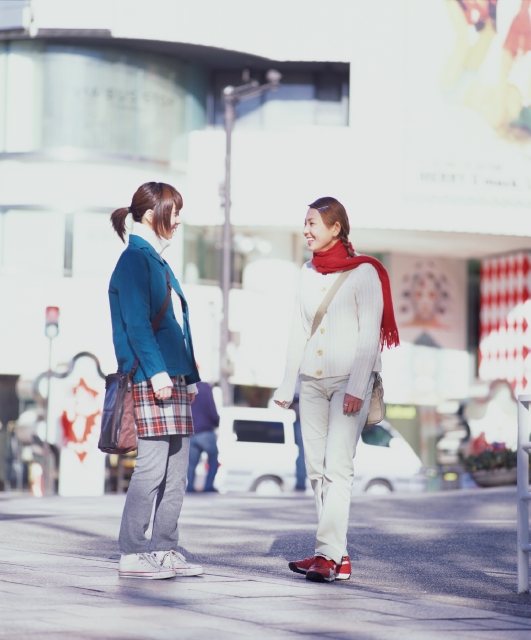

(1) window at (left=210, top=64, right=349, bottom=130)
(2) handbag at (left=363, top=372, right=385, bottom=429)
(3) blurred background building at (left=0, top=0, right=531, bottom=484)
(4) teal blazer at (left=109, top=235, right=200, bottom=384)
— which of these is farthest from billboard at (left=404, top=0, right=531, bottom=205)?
(4) teal blazer at (left=109, top=235, right=200, bottom=384)

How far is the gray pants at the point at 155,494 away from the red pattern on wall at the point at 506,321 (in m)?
28.0

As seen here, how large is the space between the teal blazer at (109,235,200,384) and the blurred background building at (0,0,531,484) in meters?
22.6

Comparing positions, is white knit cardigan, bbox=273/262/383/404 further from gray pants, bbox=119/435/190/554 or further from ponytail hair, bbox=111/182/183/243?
ponytail hair, bbox=111/182/183/243

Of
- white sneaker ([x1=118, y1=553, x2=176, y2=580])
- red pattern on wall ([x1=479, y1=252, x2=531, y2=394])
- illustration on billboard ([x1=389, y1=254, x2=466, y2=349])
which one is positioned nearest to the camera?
white sneaker ([x1=118, y1=553, x2=176, y2=580])

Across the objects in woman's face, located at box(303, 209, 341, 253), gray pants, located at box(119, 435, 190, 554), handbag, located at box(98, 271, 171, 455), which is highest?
woman's face, located at box(303, 209, 341, 253)

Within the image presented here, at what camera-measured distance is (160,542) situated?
630 centimetres

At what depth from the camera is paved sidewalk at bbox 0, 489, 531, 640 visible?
4.64 meters

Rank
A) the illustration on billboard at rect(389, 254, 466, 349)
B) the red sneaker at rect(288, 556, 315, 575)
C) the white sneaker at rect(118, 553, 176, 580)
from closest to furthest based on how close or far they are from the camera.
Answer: the white sneaker at rect(118, 553, 176, 580) → the red sneaker at rect(288, 556, 315, 575) → the illustration on billboard at rect(389, 254, 466, 349)

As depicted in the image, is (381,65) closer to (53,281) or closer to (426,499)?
(53,281)

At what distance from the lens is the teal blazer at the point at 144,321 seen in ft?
19.8

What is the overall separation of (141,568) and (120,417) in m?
0.69

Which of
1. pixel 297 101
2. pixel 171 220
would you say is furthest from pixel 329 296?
pixel 297 101

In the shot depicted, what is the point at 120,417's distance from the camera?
6074 mm

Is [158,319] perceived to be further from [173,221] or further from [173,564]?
[173,564]
